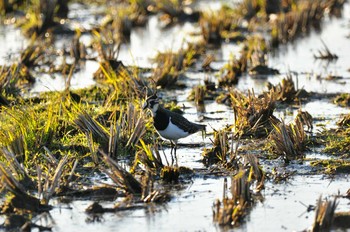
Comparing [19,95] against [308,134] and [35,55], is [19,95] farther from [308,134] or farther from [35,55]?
[308,134]

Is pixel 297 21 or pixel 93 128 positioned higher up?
pixel 297 21

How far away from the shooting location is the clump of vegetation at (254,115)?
11.6 meters

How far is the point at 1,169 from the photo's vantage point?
8.63 meters

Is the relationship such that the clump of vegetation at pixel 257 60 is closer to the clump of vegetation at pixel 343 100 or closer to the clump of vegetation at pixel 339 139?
the clump of vegetation at pixel 343 100

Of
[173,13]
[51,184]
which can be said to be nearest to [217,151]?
[51,184]

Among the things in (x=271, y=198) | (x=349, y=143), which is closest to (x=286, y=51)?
(x=349, y=143)

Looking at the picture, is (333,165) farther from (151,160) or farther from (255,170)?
(151,160)

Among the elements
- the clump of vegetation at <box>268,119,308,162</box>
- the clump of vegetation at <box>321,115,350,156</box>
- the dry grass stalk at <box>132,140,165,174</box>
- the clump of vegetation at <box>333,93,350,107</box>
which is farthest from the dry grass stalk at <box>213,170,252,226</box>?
the clump of vegetation at <box>333,93,350,107</box>

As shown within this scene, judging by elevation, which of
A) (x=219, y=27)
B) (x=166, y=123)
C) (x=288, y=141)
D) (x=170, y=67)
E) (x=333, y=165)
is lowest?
(x=333, y=165)

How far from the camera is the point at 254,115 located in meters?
11.7

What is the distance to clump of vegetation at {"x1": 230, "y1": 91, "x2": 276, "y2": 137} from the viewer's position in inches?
A: 456

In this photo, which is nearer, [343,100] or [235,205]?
[235,205]

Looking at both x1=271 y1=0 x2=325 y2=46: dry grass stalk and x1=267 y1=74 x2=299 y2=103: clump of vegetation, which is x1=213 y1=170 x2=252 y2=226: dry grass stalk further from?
x1=271 y1=0 x2=325 y2=46: dry grass stalk

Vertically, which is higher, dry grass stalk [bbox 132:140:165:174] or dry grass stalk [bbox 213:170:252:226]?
dry grass stalk [bbox 132:140:165:174]
